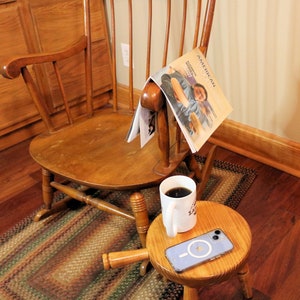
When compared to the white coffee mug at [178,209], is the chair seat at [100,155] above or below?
below

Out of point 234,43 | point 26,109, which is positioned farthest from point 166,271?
point 26,109

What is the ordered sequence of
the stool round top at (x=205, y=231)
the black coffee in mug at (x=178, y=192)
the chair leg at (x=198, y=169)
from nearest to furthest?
the stool round top at (x=205, y=231), the black coffee in mug at (x=178, y=192), the chair leg at (x=198, y=169)

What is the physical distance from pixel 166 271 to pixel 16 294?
0.56 metres

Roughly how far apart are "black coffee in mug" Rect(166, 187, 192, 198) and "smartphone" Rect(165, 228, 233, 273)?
0.31ft

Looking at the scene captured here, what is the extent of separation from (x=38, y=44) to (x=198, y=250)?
126cm

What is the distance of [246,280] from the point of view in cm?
85

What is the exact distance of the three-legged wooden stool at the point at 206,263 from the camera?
0.64m

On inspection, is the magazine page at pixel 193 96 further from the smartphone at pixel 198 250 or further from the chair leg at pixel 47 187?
the chair leg at pixel 47 187

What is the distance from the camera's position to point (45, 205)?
1245 mm

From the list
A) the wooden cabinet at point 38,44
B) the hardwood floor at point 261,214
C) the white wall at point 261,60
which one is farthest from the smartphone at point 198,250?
the wooden cabinet at point 38,44

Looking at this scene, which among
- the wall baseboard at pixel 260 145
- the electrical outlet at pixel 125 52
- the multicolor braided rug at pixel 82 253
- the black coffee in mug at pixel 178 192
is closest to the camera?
the black coffee in mug at pixel 178 192

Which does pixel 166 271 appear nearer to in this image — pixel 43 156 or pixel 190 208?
pixel 190 208

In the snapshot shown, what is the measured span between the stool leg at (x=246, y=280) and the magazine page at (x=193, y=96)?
12.4 inches

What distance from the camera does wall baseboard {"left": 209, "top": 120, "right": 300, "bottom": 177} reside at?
1.31 m
